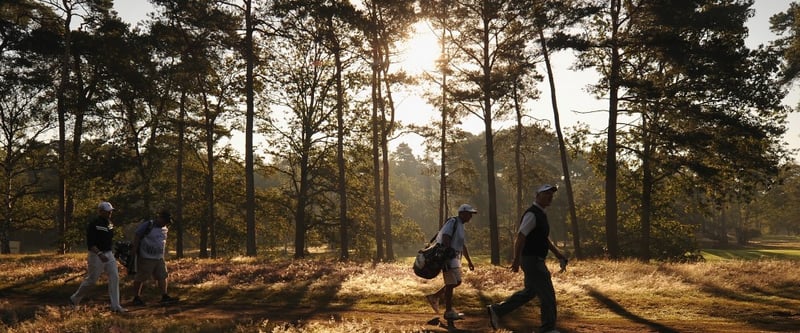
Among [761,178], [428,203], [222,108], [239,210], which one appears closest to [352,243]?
[239,210]

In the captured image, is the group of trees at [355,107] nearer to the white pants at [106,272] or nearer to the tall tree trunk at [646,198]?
the tall tree trunk at [646,198]

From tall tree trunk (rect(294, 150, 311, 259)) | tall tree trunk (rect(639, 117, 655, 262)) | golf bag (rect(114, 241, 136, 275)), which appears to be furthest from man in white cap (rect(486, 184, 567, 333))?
tall tree trunk (rect(294, 150, 311, 259))

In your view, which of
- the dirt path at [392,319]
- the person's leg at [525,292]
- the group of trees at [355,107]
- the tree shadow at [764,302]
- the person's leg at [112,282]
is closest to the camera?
the person's leg at [525,292]

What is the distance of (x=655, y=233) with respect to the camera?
32250 mm

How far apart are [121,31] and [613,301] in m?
28.9

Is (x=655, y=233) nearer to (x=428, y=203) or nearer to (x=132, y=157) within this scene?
(x=132, y=157)

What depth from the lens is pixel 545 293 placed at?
777cm

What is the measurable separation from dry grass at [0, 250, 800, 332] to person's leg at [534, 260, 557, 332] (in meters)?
2.05

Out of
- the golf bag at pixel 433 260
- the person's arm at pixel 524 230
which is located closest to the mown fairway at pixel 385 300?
the golf bag at pixel 433 260

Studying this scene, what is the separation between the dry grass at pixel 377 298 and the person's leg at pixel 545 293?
205 centimetres

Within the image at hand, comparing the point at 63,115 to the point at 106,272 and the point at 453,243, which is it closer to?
the point at 106,272

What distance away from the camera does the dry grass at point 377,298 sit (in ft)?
29.7

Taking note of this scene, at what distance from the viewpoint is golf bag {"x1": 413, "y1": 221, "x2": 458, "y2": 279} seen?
371 inches

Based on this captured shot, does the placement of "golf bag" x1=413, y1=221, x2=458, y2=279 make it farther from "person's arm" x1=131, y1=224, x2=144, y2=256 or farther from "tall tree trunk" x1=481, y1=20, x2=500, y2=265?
"tall tree trunk" x1=481, y1=20, x2=500, y2=265
